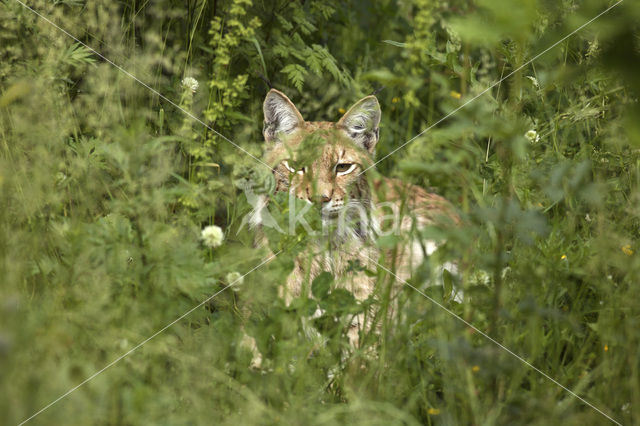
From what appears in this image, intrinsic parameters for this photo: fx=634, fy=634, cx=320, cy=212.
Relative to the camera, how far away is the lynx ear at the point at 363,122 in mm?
3162

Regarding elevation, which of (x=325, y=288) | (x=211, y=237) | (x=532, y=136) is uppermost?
(x=532, y=136)

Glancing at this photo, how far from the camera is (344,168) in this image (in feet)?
11.2

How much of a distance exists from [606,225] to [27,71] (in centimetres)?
239

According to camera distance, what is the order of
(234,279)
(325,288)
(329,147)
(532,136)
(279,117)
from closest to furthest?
(325,288), (234,279), (532,136), (279,117), (329,147)

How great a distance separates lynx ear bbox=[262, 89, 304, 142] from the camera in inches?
125

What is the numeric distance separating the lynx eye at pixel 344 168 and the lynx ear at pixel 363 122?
0.13m

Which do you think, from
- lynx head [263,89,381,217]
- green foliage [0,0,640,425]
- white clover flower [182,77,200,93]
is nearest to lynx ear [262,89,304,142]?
lynx head [263,89,381,217]

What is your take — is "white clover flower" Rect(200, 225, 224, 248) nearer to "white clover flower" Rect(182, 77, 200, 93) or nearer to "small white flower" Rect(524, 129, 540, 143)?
"white clover flower" Rect(182, 77, 200, 93)

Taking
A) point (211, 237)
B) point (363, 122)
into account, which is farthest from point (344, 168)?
point (211, 237)

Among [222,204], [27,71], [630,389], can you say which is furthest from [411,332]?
[27,71]

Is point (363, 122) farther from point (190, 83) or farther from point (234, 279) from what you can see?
point (234, 279)

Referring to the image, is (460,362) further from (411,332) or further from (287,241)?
(287,241)

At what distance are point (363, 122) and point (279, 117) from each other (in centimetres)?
44

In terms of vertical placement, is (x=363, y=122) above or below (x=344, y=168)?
above
